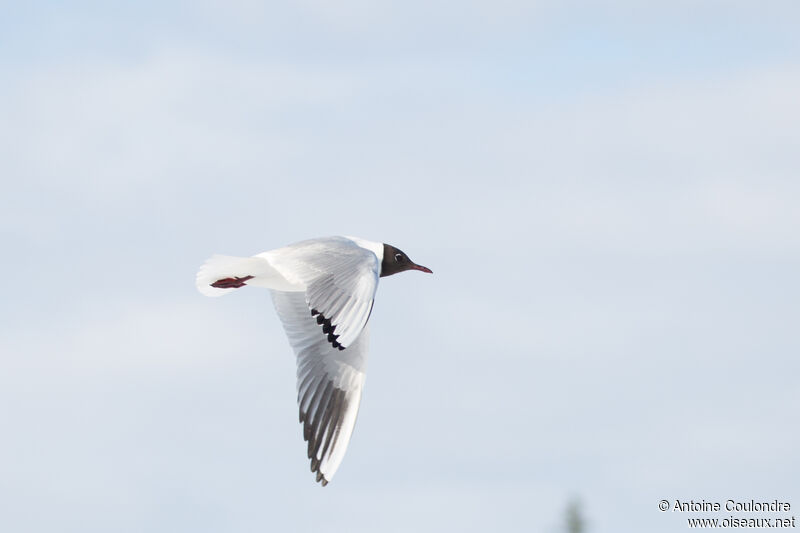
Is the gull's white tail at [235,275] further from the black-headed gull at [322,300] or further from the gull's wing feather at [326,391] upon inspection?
the gull's wing feather at [326,391]

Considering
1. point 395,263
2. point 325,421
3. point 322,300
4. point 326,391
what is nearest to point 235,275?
point 326,391

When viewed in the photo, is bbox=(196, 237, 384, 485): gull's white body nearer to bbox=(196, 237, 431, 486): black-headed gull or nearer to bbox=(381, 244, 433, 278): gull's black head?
bbox=(196, 237, 431, 486): black-headed gull

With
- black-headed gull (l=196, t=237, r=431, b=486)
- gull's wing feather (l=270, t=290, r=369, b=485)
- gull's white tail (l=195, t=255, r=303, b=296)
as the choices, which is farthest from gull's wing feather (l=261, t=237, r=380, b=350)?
gull's wing feather (l=270, t=290, r=369, b=485)

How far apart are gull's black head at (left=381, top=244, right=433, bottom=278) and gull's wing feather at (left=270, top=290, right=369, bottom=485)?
0.70 metres

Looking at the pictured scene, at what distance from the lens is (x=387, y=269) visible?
28.8ft

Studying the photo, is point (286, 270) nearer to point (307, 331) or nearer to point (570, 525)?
point (307, 331)

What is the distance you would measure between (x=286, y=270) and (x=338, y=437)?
198cm

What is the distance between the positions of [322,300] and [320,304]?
0.14ft

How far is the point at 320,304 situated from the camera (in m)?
5.87

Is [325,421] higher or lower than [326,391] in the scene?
lower

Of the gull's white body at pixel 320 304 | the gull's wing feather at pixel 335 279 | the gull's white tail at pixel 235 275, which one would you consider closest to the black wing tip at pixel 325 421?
the gull's white body at pixel 320 304

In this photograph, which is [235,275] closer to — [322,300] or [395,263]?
[395,263]

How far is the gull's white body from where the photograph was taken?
20.1 ft

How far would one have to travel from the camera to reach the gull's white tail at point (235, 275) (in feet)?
24.4
